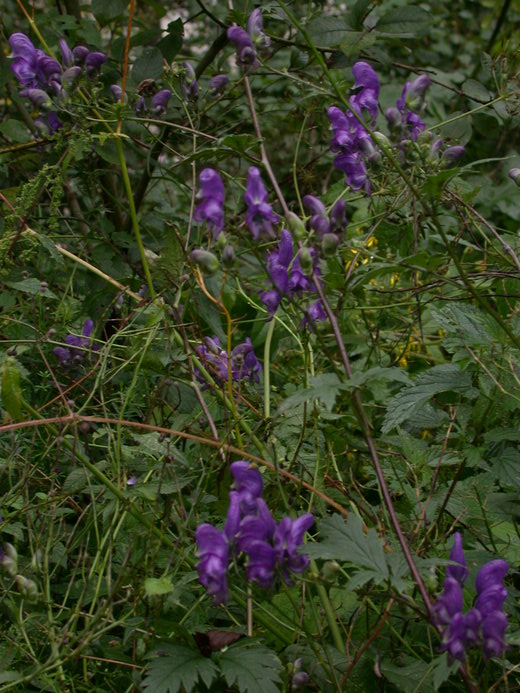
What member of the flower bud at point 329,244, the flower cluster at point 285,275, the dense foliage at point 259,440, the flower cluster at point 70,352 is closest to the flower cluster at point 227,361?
the dense foliage at point 259,440

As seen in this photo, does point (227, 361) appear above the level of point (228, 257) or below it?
below

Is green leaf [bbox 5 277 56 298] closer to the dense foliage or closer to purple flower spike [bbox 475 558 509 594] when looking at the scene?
the dense foliage

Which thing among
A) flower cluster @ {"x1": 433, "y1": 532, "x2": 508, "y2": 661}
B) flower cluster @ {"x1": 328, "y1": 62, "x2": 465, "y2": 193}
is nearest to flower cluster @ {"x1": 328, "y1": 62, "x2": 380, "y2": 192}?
flower cluster @ {"x1": 328, "y1": 62, "x2": 465, "y2": 193}

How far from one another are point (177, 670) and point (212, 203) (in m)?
0.71

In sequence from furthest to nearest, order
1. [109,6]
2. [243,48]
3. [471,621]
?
[109,6] → [243,48] → [471,621]

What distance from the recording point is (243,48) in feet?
5.22

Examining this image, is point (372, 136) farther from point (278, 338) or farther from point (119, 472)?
point (278, 338)

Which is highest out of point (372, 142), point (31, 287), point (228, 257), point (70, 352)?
point (228, 257)

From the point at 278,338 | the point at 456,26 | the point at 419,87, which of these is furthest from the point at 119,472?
the point at 456,26

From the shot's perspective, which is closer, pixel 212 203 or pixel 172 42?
pixel 212 203

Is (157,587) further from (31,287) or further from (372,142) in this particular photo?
(372,142)

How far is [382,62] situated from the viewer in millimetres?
2482

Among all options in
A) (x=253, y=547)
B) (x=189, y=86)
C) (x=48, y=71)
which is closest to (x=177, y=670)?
(x=253, y=547)

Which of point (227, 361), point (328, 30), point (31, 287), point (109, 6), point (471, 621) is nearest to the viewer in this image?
point (471, 621)
